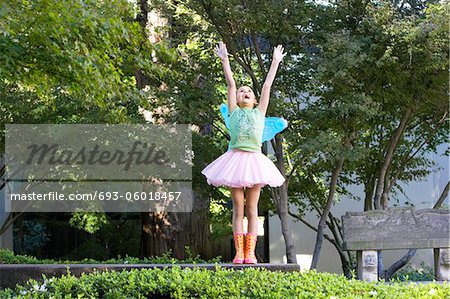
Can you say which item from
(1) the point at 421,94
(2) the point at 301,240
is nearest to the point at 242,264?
(1) the point at 421,94

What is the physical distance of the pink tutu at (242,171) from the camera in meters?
7.28

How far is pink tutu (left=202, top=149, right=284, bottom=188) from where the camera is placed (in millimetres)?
7277

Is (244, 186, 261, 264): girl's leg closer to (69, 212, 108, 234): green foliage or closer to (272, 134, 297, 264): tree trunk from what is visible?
(272, 134, 297, 264): tree trunk

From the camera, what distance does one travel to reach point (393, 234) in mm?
8969

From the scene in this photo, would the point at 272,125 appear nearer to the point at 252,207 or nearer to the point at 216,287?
the point at 252,207

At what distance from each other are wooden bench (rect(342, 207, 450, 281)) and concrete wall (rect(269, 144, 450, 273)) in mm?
7578

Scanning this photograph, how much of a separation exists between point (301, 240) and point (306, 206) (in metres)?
1.83

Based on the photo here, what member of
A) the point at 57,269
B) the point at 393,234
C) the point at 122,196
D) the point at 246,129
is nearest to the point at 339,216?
the point at 122,196

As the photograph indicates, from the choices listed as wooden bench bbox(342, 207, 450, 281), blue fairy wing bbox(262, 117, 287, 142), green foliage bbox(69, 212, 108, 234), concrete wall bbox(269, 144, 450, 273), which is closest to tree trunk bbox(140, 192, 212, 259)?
green foliage bbox(69, 212, 108, 234)

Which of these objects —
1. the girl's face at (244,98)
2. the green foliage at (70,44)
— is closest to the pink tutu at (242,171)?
the girl's face at (244,98)

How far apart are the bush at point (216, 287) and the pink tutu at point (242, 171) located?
43.5 inches

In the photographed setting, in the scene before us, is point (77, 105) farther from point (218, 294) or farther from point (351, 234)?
point (218, 294)

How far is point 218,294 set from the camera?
5.84 metres

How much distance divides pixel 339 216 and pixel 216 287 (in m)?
11.5
